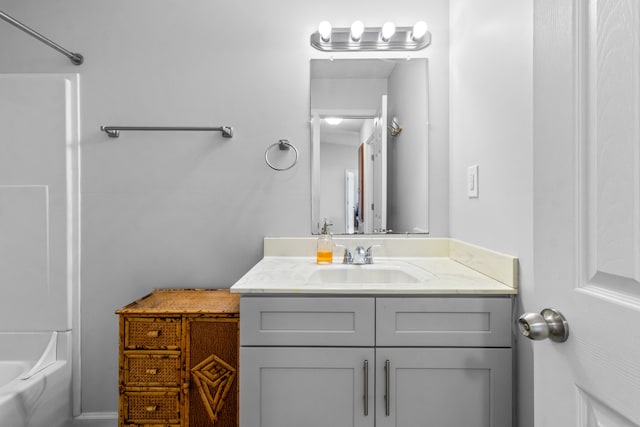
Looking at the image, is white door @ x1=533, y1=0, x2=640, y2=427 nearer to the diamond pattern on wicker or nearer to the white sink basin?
the white sink basin

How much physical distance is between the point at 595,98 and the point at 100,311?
78.1 inches

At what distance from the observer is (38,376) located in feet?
5.15

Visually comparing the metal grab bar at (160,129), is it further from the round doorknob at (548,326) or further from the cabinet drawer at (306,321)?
the round doorknob at (548,326)

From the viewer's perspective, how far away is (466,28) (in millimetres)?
1544

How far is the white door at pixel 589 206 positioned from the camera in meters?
0.47

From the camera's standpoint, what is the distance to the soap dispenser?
64.3 inches

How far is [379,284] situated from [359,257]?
0.42 metres

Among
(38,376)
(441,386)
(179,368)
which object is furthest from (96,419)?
(441,386)

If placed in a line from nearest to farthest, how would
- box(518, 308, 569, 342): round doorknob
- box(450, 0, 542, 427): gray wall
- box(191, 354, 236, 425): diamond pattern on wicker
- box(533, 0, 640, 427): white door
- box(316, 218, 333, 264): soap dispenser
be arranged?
box(533, 0, 640, 427): white door, box(518, 308, 569, 342): round doorknob, box(450, 0, 542, 427): gray wall, box(191, 354, 236, 425): diamond pattern on wicker, box(316, 218, 333, 264): soap dispenser

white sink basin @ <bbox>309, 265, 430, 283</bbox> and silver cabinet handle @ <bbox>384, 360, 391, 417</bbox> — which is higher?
white sink basin @ <bbox>309, 265, 430, 283</bbox>

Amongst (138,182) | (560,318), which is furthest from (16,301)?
(560,318)

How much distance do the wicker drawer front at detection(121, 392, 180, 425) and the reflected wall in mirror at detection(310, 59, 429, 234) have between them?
0.90 metres

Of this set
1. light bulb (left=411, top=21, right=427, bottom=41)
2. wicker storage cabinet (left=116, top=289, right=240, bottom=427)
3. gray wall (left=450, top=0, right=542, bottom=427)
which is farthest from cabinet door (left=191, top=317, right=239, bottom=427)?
light bulb (left=411, top=21, right=427, bottom=41)

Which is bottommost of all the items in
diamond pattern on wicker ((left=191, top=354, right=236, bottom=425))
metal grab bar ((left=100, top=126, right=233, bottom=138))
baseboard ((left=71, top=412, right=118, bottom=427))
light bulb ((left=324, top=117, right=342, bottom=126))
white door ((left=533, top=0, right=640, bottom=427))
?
baseboard ((left=71, top=412, right=118, bottom=427))
